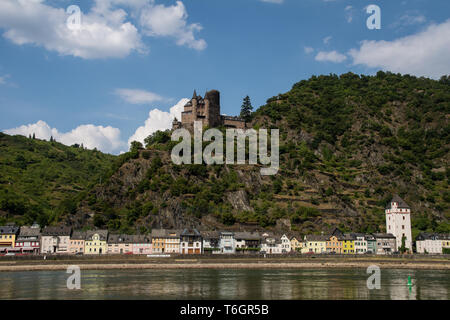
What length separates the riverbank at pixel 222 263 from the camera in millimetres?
73481

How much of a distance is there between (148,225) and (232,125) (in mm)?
62642

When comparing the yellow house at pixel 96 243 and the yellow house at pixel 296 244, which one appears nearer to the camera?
the yellow house at pixel 96 243

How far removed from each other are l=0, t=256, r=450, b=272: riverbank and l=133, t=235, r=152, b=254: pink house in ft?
49.7

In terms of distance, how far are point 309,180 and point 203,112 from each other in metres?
44.4

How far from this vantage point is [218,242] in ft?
331

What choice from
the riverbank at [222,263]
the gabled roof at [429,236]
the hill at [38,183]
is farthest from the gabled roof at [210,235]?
A: the gabled roof at [429,236]

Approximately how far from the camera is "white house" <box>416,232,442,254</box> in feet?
320

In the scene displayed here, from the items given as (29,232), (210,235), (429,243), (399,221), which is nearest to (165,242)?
(210,235)

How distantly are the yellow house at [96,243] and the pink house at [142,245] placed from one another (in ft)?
19.6

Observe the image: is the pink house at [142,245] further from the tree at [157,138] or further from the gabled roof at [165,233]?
the tree at [157,138]

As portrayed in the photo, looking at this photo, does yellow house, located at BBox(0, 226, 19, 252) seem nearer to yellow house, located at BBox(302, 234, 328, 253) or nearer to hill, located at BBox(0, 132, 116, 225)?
hill, located at BBox(0, 132, 116, 225)

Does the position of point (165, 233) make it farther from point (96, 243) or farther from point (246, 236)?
point (246, 236)
